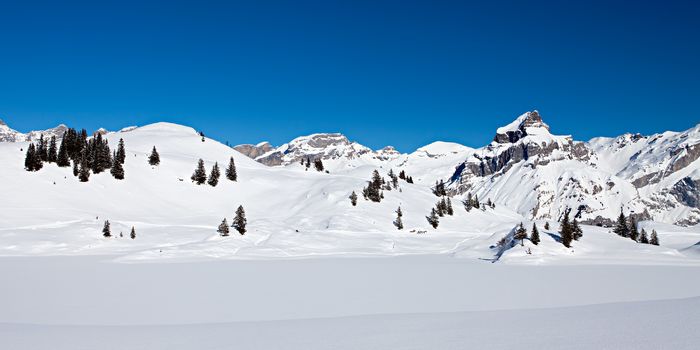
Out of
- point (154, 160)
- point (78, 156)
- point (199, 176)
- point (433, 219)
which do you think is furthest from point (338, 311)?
point (154, 160)

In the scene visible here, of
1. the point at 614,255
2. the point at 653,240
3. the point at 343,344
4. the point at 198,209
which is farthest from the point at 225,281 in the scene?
the point at 653,240

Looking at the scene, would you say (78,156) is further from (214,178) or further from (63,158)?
(214,178)

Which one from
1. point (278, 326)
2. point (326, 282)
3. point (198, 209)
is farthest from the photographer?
point (198, 209)

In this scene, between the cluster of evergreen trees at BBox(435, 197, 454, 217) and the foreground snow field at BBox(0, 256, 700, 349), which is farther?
the cluster of evergreen trees at BBox(435, 197, 454, 217)

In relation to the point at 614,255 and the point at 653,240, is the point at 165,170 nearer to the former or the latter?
the point at 614,255

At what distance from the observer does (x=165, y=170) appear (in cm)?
13462

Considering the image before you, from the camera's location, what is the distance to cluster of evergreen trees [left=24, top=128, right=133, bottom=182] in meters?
109

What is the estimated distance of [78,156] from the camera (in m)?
118

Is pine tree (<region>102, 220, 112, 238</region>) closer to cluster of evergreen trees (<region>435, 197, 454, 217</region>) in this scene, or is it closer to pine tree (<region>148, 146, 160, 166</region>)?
pine tree (<region>148, 146, 160, 166</region>)

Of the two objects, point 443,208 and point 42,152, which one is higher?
point 42,152

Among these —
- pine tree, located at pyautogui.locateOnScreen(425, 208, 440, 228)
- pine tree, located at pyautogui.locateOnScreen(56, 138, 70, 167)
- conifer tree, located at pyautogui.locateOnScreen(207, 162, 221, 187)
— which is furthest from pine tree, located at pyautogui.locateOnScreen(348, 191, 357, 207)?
pine tree, located at pyautogui.locateOnScreen(56, 138, 70, 167)

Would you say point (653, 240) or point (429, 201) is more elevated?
point (429, 201)

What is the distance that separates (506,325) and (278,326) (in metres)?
8.76

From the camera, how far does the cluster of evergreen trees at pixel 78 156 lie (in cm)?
10888
